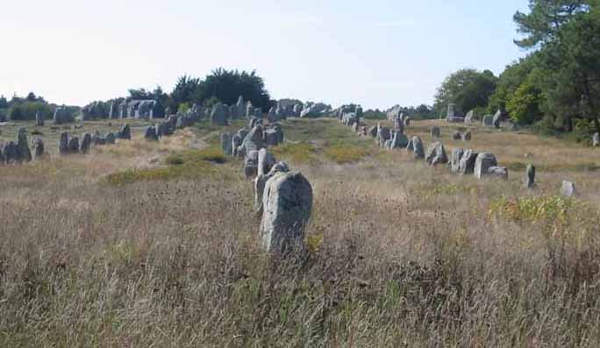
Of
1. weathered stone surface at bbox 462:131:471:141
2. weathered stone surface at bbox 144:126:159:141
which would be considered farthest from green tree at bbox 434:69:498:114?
weathered stone surface at bbox 144:126:159:141

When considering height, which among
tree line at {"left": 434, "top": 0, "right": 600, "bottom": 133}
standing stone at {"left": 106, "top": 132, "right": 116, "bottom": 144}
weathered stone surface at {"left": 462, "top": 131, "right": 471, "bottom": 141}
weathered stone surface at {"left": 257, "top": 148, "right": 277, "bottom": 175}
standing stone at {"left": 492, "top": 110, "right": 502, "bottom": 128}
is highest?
tree line at {"left": 434, "top": 0, "right": 600, "bottom": 133}

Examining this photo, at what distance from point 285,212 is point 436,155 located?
23.9m

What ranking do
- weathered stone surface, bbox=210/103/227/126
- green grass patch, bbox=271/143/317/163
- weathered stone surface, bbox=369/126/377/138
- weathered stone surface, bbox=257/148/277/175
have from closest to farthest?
weathered stone surface, bbox=257/148/277/175, green grass patch, bbox=271/143/317/163, weathered stone surface, bbox=369/126/377/138, weathered stone surface, bbox=210/103/227/126

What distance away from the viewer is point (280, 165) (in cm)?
1243

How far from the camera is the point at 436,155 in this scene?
1179 inches

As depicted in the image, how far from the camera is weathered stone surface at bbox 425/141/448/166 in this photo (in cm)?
2931

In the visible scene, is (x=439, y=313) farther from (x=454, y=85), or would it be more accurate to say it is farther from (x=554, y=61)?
(x=454, y=85)

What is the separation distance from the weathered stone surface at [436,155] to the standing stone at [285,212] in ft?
73.2

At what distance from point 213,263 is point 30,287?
1447 mm

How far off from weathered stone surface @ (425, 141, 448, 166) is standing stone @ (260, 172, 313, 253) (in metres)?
22.3

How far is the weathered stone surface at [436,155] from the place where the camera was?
96.2 ft

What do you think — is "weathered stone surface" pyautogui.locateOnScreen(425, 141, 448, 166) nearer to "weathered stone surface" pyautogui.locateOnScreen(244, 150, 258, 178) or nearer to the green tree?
"weathered stone surface" pyautogui.locateOnScreen(244, 150, 258, 178)

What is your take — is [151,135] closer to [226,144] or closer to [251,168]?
[226,144]

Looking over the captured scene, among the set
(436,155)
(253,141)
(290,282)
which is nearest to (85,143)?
(253,141)
